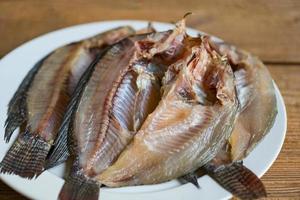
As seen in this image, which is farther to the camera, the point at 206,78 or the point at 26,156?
the point at 206,78

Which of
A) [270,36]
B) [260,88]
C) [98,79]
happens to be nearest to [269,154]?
[260,88]

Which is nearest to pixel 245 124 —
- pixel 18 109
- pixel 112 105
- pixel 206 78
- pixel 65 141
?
pixel 206 78

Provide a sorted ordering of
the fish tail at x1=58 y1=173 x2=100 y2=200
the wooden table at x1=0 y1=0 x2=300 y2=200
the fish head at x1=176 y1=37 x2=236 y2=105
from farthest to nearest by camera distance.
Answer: the wooden table at x1=0 y1=0 x2=300 y2=200
the fish head at x1=176 y1=37 x2=236 y2=105
the fish tail at x1=58 y1=173 x2=100 y2=200

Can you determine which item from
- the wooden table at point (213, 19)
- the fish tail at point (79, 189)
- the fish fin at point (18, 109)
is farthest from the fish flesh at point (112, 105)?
the wooden table at point (213, 19)

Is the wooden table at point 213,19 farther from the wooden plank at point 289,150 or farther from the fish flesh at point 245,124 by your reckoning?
the fish flesh at point 245,124

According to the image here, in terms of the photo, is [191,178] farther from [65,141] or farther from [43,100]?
[43,100]

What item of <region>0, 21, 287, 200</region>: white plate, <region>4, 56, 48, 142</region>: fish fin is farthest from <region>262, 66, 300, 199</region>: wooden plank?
<region>4, 56, 48, 142</region>: fish fin

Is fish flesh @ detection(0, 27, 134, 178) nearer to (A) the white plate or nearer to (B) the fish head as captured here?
(A) the white plate
